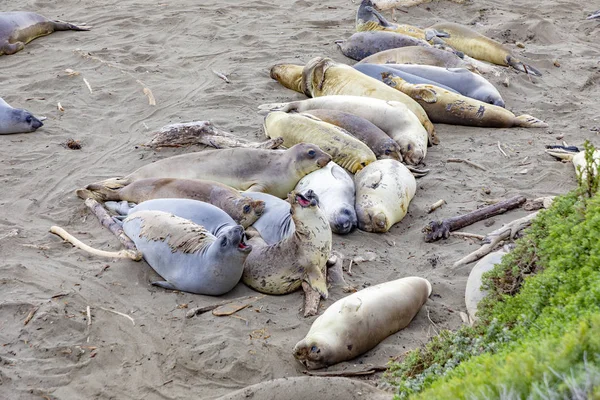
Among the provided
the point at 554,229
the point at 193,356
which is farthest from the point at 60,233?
the point at 554,229

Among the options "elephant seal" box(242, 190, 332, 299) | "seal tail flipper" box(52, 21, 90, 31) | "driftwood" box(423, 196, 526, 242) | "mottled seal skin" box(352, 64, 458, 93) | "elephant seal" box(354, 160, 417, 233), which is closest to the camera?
"elephant seal" box(242, 190, 332, 299)

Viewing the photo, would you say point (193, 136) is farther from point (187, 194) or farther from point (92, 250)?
point (92, 250)

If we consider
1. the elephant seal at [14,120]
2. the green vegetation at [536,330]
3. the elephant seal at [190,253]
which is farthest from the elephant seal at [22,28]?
the green vegetation at [536,330]

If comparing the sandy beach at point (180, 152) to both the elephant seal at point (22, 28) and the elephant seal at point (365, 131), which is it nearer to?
the elephant seal at point (22, 28)

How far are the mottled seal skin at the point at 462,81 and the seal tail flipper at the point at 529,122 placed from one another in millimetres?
388

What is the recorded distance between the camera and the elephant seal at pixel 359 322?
3803 millimetres

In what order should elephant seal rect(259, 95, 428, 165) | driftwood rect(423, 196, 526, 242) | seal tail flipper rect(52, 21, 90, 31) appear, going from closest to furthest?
driftwood rect(423, 196, 526, 242), elephant seal rect(259, 95, 428, 165), seal tail flipper rect(52, 21, 90, 31)

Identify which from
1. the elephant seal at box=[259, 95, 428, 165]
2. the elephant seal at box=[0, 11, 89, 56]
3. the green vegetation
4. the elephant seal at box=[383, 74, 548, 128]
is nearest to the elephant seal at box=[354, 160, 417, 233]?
the elephant seal at box=[259, 95, 428, 165]

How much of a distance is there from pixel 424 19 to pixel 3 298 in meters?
7.71

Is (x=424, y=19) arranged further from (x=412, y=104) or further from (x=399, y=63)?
(x=412, y=104)

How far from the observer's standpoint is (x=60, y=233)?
5.02 metres

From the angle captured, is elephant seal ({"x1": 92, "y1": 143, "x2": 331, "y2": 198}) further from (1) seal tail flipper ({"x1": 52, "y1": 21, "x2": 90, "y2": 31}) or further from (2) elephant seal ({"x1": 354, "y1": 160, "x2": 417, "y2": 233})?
(1) seal tail flipper ({"x1": 52, "y1": 21, "x2": 90, "y2": 31})

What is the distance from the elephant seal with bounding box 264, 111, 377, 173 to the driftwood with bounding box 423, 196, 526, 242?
41.0 inches

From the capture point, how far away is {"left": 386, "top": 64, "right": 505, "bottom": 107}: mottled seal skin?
7.61 m
